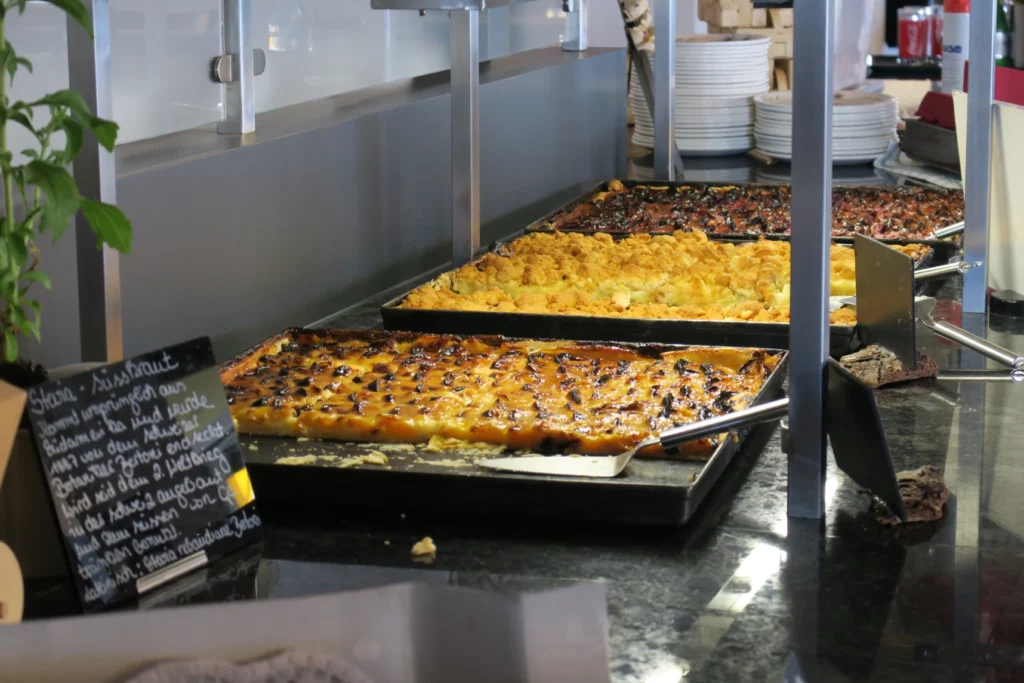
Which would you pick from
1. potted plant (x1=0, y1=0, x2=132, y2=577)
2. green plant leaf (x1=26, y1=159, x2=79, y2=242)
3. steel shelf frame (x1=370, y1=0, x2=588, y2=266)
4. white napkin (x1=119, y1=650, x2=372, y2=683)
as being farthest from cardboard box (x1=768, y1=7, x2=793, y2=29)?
white napkin (x1=119, y1=650, x2=372, y2=683)

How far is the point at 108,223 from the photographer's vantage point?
1056mm

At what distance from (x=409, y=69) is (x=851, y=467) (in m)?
1.60

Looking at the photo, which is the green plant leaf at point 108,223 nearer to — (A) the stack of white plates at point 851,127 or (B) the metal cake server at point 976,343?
(B) the metal cake server at point 976,343

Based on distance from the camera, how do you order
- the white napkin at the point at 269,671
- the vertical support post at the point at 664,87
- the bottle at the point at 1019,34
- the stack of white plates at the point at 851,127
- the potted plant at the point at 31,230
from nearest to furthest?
the white napkin at the point at 269,671 < the potted plant at the point at 31,230 < the bottle at the point at 1019,34 < the vertical support post at the point at 664,87 < the stack of white plates at the point at 851,127

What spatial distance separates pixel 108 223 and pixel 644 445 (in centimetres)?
50

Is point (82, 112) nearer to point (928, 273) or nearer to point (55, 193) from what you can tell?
point (55, 193)

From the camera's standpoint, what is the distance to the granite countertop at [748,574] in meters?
0.95

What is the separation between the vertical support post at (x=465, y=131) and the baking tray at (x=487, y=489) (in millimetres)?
929

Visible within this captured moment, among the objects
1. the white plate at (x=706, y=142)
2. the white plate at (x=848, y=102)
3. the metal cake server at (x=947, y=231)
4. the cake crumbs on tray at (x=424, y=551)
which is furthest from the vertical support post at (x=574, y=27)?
the cake crumbs on tray at (x=424, y=551)

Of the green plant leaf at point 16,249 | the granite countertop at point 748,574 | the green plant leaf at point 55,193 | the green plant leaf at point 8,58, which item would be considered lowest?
the granite countertop at point 748,574

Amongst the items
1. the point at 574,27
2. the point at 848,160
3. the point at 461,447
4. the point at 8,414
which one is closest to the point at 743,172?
the point at 848,160

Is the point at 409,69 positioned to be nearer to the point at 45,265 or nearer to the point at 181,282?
the point at 181,282

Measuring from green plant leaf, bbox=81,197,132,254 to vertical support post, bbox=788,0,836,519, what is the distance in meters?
0.55

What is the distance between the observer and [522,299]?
1889 millimetres
